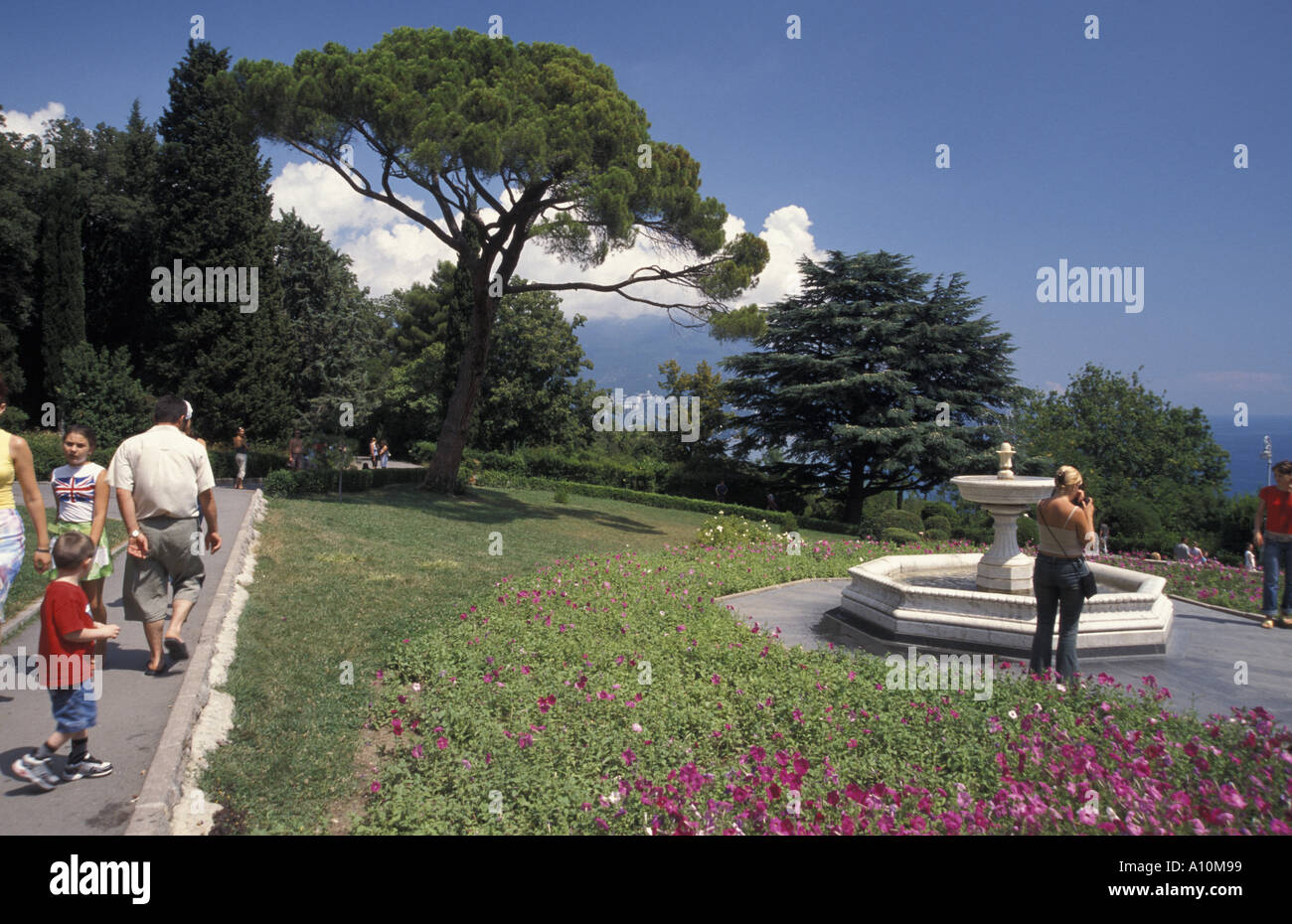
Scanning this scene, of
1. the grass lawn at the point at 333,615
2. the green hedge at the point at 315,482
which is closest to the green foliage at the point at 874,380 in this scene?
the grass lawn at the point at 333,615

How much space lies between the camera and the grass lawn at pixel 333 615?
4.25 m

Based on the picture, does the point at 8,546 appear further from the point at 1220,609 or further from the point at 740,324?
the point at 740,324

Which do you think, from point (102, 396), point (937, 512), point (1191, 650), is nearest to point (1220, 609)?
point (1191, 650)

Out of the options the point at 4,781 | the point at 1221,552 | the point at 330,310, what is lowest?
the point at 1221,552

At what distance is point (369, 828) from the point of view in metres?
3.81

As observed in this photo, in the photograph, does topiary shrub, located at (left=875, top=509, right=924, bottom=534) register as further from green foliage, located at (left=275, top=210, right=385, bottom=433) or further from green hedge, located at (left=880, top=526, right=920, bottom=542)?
green foliage, located at (left=275, top=210, right=385, bottom=433)

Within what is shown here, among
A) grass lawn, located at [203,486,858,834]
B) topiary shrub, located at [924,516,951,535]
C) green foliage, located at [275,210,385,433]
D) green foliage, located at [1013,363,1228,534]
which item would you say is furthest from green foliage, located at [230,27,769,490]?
green foliage, located at [1013,363,1228,534]

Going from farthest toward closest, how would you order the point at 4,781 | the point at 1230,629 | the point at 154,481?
the point at 1230,629 < the point at 154,481 < the point at 4,781

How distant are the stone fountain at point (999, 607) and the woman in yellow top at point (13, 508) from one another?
7.02 m

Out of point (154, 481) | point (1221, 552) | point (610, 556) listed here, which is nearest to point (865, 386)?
point (1221, 552)

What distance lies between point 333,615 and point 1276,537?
394 inches

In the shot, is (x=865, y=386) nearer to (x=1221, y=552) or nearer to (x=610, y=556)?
(x=1221, y=552)

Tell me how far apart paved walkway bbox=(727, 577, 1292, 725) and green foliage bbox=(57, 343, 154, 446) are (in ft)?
61.2
